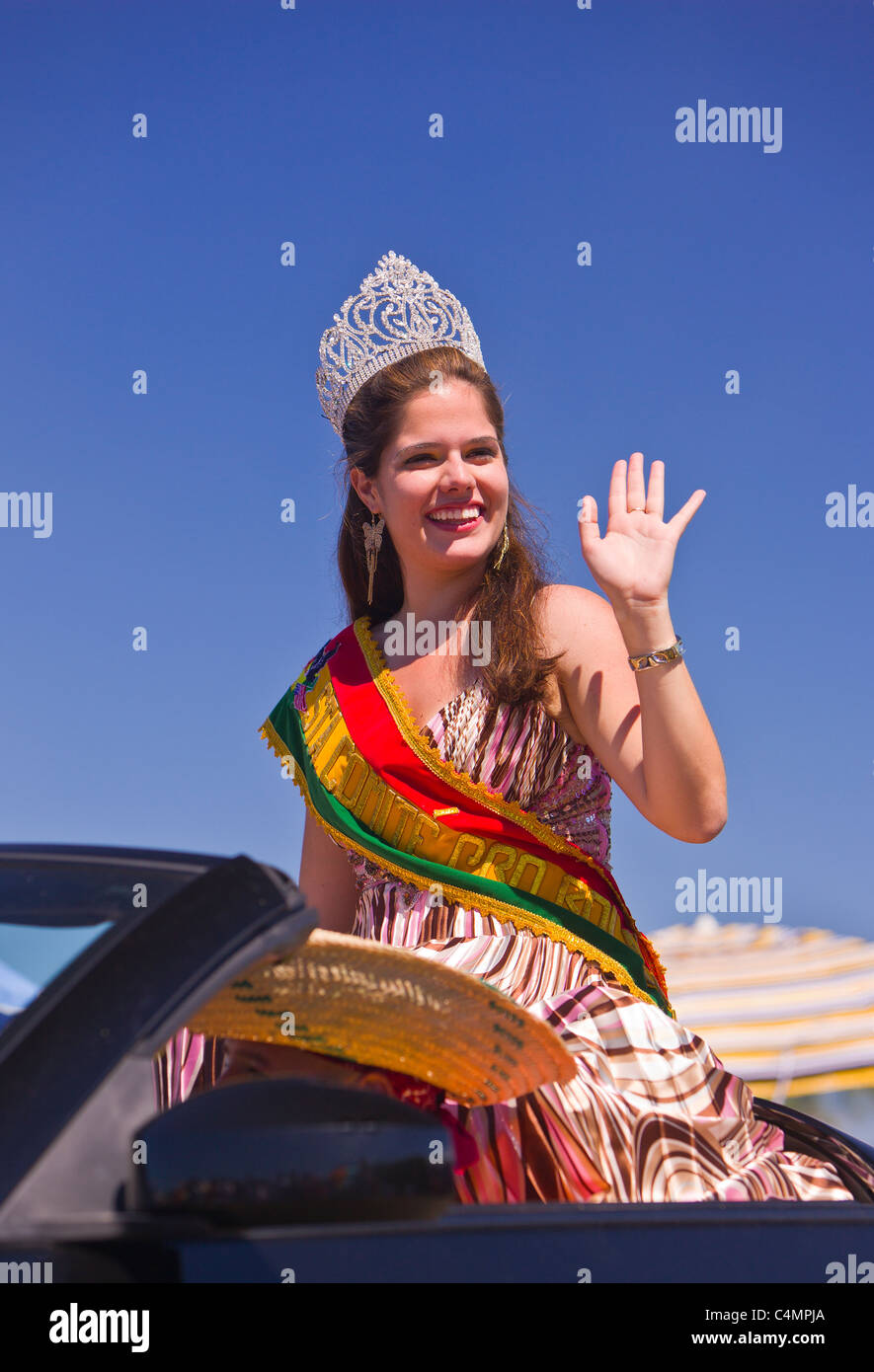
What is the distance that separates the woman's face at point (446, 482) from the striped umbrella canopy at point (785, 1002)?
1424mm

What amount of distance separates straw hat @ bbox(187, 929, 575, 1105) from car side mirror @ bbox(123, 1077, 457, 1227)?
285 millimetres

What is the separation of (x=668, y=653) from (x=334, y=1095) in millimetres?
1361

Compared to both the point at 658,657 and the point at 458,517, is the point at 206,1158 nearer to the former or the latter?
the point at 658,657

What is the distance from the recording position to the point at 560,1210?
4.36 feet

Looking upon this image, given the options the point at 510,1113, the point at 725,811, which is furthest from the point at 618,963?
the point at 510,1113

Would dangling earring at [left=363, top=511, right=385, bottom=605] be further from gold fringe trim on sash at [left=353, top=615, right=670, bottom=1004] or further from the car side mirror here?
the car side mirror

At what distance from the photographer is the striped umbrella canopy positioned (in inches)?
149

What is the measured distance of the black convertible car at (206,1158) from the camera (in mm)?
1055

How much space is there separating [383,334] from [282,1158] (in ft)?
8.12

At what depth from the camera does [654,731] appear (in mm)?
2344

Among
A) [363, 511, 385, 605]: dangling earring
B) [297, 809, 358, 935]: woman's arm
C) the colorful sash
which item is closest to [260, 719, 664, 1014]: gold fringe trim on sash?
the colorful sash

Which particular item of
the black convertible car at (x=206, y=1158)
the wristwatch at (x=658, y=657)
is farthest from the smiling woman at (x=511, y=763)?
the black convertible car at (x=206, y=1158)

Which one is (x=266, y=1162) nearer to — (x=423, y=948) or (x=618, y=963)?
(x=423, y=948)

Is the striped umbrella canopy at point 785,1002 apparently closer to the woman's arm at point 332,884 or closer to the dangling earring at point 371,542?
the woman's arm at point 332,884
